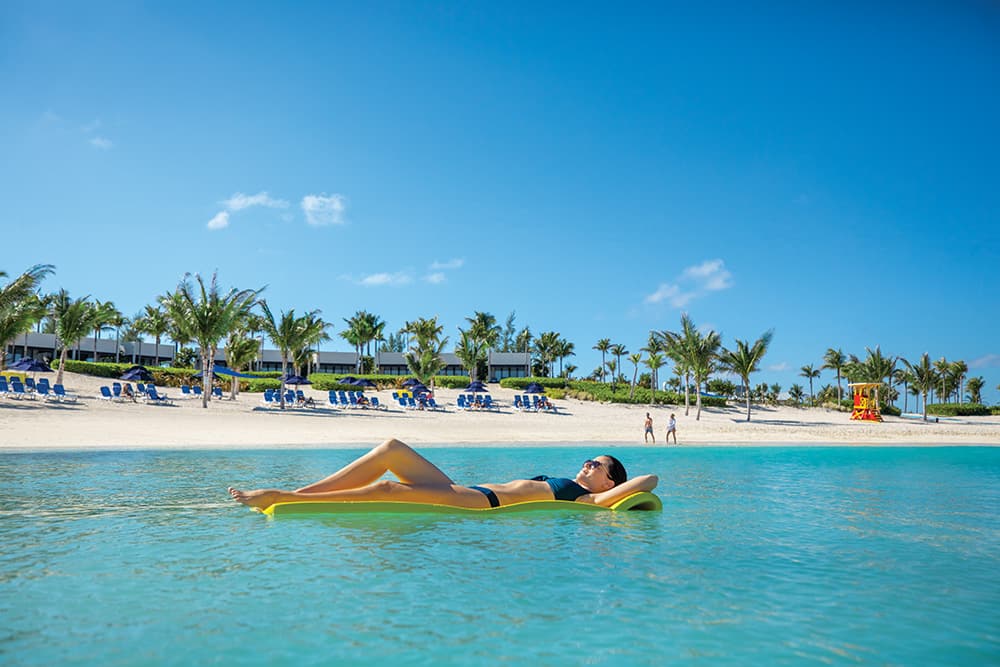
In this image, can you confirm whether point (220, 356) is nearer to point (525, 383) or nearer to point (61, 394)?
point (525, 383)

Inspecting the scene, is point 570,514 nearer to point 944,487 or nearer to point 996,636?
point 996,636

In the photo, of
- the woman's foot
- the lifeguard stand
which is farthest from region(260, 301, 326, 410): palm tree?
the lifeguard stand

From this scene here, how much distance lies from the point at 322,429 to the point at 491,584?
21715 mm

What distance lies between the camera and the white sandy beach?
20000 millimetres

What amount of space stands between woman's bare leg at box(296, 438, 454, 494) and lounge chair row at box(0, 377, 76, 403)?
89.2 feet

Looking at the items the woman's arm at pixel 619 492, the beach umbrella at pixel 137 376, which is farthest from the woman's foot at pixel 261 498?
the beach umbrella at pixel 137 376

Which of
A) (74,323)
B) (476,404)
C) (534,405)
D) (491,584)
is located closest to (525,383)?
(534,405)

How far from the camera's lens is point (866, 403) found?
45438 mm

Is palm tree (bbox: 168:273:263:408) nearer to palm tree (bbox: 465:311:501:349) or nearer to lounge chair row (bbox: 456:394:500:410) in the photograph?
lounge chair row (bbox: 456:394:500:410)

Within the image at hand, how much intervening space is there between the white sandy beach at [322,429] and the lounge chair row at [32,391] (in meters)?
0.69

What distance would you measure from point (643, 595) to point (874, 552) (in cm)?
326

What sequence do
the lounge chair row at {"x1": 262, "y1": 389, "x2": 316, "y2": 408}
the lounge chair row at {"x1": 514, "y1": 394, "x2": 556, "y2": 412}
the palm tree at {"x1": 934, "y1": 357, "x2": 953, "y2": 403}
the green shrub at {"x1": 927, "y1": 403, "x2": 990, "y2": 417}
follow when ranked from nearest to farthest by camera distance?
the lounge chair row at {"x1": 262, "y1": 389, "x2": 316, "y2": 408} < the lounge chair row at {"x1": 514, "y1": 394, "x2": 556, "y2": 412} < the green shrub at {"x1": 927, "y1": 403, "x2": 990, "y2": 417} < the palm tree at {"x1": 934, "y1": 357, "x2": 953, "y2": 403}

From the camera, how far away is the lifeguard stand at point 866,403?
4453 centimetres

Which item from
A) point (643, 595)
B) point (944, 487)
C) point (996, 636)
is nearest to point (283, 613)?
point (643, 595)
